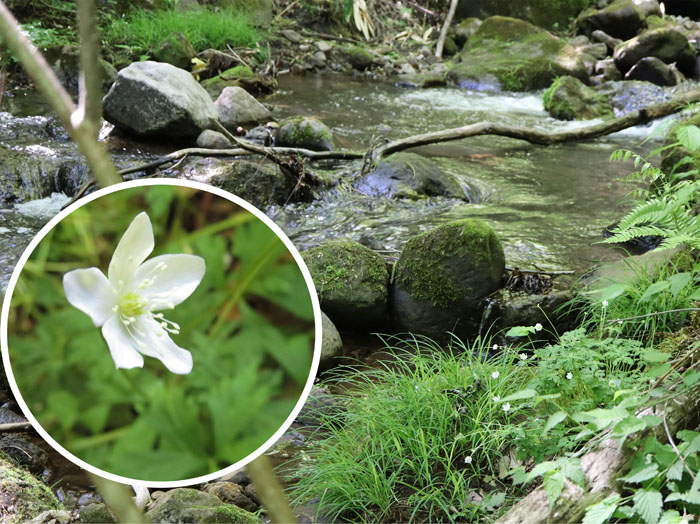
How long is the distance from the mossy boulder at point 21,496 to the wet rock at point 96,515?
20 centimetres

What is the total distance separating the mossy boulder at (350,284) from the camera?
155 inches

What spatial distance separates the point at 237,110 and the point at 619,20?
361 inches

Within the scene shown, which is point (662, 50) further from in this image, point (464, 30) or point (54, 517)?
point (54, 517)

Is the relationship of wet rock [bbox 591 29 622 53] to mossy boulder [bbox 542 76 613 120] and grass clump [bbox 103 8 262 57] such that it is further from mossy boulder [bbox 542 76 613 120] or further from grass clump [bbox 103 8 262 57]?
grass clump [bbox 103 8 262 57]

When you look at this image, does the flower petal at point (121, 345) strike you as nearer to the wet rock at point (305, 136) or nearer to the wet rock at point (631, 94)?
the wet rock at point (305, 136)

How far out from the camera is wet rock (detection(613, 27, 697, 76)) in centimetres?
1152

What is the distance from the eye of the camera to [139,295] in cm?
67

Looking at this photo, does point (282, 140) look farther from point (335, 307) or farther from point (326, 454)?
point (326, 454)

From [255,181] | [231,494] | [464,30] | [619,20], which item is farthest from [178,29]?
[231,494]

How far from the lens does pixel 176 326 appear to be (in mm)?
664

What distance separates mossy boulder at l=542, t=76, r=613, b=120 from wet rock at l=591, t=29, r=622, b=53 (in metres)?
3.92

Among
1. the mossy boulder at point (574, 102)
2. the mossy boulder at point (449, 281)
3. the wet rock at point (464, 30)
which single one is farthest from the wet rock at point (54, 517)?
the wet rock at point (464, 30)

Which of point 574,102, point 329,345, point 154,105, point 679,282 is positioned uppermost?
point 679,282

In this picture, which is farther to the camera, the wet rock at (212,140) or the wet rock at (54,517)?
the wet rock at (212,140)
